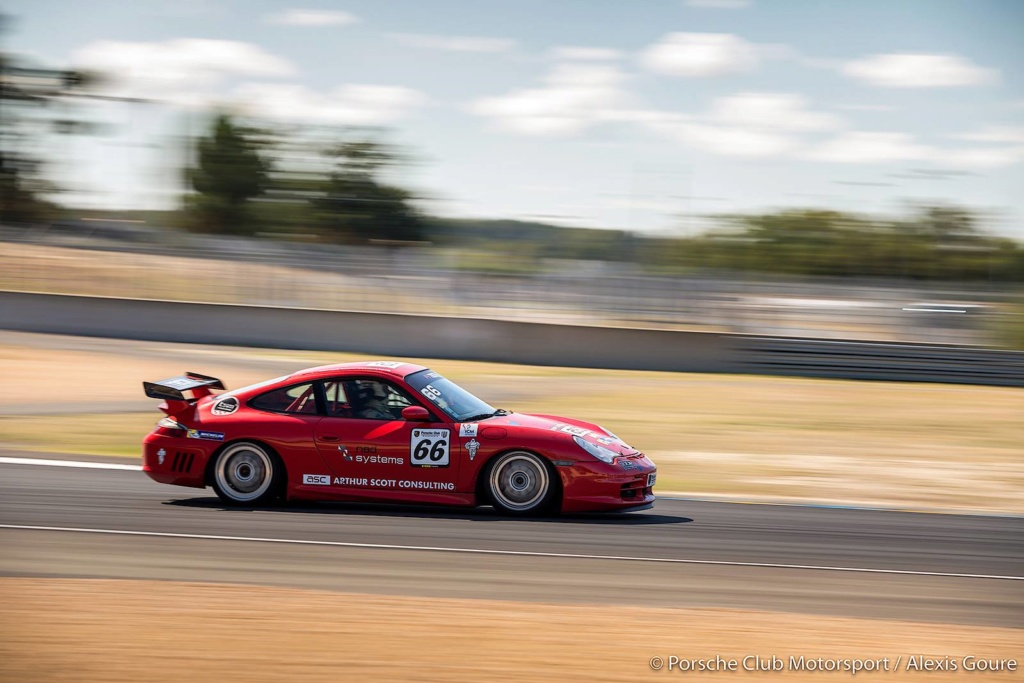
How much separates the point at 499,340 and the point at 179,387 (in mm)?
15879

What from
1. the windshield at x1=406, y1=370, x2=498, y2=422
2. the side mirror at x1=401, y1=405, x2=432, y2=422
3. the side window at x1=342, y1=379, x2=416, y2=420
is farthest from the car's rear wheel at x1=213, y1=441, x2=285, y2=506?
the windshield at x1=406, y1=370, x2=498, y2=422

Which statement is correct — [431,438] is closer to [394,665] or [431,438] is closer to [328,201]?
[394,665]

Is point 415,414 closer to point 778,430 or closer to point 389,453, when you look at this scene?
point 389,453

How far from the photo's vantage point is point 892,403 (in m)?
18.5

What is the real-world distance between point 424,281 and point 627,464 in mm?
17611

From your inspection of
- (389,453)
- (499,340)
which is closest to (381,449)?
(389,453)

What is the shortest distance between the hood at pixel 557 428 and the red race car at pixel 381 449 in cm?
2

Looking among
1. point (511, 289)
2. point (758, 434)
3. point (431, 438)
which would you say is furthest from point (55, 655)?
point (511, 289)

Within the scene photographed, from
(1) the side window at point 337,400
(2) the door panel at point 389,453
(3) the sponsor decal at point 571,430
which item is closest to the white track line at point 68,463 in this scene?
(1) the side window at point 337,400

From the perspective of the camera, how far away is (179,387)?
28.7ft

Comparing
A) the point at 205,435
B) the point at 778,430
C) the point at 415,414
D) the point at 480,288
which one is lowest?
the point at 778,430

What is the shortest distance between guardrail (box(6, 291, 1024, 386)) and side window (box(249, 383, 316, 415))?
1560 cm

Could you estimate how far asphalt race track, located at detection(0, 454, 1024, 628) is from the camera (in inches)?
250

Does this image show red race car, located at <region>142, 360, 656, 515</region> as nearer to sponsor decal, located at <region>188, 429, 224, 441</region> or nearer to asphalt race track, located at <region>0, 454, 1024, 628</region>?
sponsor decal, located at <region>188, 429, 224, 441</region>
